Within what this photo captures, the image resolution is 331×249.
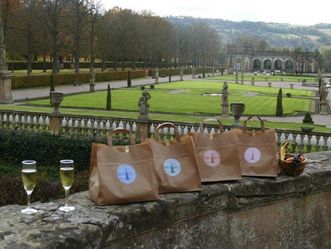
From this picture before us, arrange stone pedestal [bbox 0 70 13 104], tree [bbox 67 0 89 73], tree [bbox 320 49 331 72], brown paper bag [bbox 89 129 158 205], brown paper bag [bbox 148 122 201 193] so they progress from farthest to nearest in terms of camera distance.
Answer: tree [bbox 320 49 331 72] < tree [bbox 67 0 89 73] < stone pedestal [bbox 0 70 13 104] < brown paper bag [bbox 148 122 201 193] < brown paper bag [bbox 89 129 158 205]

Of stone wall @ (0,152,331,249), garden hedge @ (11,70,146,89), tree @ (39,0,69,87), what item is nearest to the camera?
stone wall @ (0,152,331,249)

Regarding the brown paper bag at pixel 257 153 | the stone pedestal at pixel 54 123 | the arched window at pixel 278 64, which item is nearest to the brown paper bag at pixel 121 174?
the brown paper bag at pixel 257 153

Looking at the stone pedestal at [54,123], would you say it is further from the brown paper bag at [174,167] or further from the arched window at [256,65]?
the arched window at [256,65]

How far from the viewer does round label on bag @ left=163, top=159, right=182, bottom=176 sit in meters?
3.98

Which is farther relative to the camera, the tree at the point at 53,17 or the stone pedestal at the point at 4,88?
the tree at the point at 53,17

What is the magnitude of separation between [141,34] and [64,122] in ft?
207

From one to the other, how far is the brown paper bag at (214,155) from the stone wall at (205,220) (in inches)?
3.5

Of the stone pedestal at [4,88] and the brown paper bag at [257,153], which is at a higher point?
the brown paper bag at [257,153]

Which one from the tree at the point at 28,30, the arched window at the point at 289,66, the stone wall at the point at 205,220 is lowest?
the arched window at the point at 289,66

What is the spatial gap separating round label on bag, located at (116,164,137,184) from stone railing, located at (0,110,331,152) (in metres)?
13.3

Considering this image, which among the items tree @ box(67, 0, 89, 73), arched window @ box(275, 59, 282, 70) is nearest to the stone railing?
tree @ box(67, 0, 89, 73)

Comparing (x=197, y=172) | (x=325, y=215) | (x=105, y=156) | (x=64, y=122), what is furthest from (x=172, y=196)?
(x=64, y=122)

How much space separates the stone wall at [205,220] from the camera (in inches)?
127

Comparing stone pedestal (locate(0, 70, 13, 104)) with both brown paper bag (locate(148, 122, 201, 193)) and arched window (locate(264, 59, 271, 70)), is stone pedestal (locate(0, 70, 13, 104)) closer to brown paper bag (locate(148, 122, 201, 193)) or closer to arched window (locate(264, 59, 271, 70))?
brown paper bag (locate(148, 122, 201, 193))
